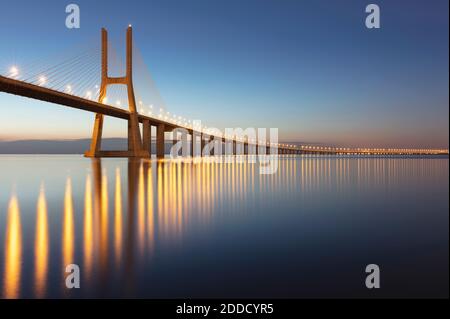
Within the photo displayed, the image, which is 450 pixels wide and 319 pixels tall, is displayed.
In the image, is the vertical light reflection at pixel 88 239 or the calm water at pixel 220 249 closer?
the calm water at pixel 220 249

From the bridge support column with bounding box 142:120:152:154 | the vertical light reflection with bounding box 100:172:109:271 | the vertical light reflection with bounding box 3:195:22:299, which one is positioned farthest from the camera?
the bridge support column with bounding box 142:120:152:154

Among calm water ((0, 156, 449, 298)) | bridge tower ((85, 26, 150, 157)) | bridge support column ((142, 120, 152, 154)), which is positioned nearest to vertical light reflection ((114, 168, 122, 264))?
calm water ((0, 156, 449, 298))

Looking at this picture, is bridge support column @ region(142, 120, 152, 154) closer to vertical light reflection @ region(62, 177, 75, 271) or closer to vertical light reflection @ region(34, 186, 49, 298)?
vertical light reflection @ region(62, 177, 75, 271)

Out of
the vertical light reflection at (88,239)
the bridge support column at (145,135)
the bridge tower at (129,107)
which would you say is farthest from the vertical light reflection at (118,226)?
the bridge support column at (145,135)

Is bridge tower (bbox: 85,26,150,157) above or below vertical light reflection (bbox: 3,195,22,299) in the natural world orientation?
above

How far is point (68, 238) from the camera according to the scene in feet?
21.2

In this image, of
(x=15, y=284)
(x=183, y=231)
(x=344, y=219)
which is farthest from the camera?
(x=344, y=219)

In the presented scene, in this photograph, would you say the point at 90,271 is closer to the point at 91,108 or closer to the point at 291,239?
the point at 291,239

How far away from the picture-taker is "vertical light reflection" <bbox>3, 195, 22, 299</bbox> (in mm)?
3979

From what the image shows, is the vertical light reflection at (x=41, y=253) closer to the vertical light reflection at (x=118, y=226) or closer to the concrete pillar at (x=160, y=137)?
the vertical light reflection at (x=118, y=226)

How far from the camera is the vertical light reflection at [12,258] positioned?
3.98 metres

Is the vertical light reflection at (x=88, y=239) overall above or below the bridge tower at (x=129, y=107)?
below
